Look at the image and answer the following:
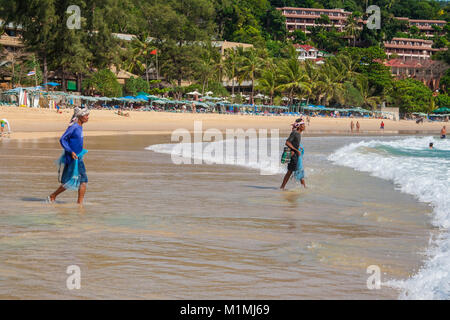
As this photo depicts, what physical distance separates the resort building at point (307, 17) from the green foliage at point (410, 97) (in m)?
58.3

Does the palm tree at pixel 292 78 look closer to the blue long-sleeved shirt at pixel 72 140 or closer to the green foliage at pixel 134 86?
the green foliage at pixel 134 86

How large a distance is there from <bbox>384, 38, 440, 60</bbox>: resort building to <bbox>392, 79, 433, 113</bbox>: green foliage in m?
45.9

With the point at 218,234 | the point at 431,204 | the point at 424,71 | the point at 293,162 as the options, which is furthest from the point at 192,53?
the point at 424,71

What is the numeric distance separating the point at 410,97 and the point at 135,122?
5640cm

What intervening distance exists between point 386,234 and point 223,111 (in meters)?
58.3

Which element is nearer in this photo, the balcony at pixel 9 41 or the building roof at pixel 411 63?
the balcony at pixel 9 41

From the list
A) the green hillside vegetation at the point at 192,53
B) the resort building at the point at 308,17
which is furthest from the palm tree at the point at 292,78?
the resort building at the point at 308,17

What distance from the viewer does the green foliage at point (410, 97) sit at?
8781 cm

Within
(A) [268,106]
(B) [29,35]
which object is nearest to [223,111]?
(A) [268,106]

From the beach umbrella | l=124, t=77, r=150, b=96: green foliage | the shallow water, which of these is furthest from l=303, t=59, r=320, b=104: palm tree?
the shallow water

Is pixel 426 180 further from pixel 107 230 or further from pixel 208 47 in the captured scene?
pixel 208 47

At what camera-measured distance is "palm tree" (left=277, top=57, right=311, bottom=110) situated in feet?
242

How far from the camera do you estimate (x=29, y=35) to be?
4841cm
